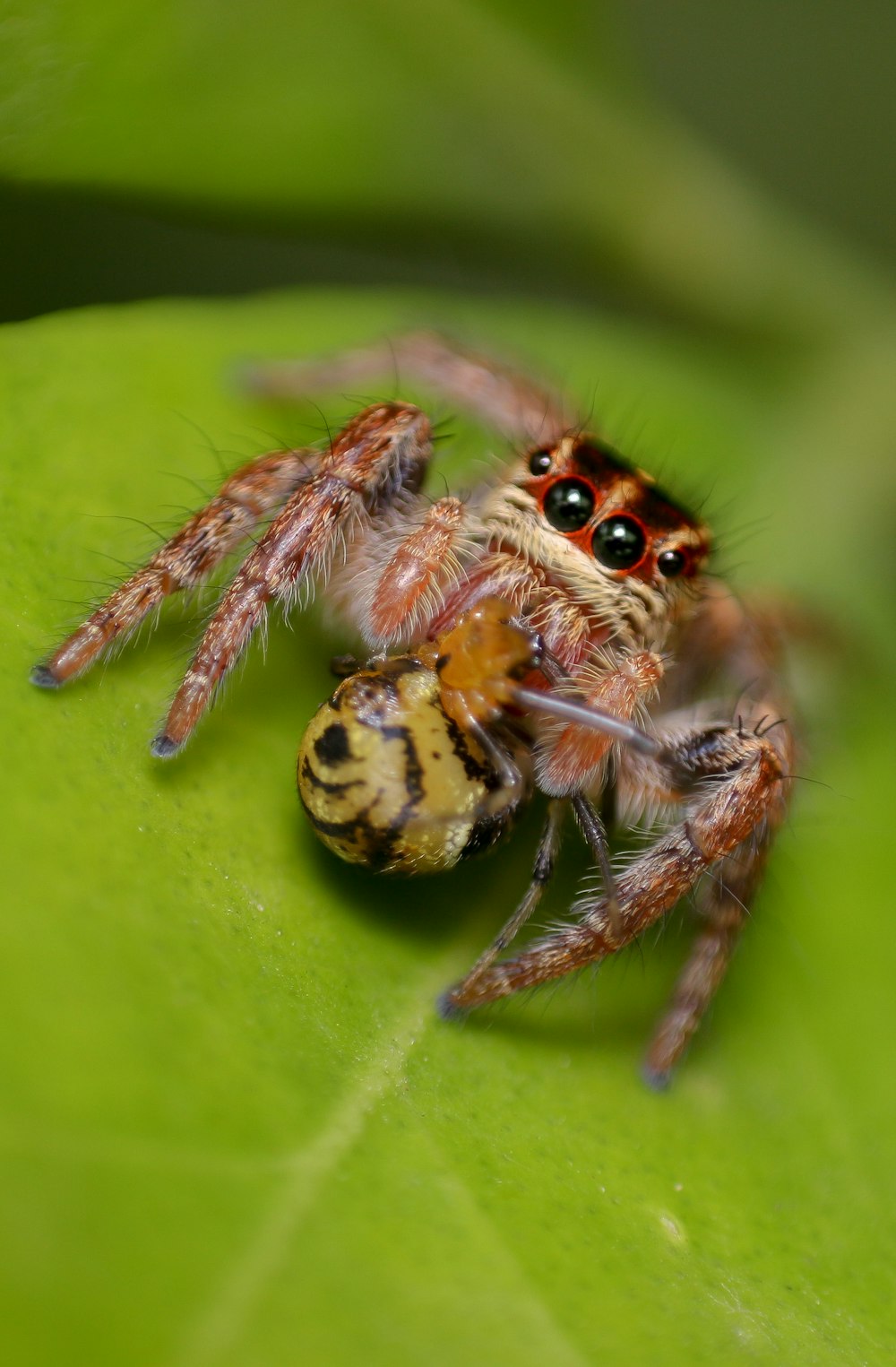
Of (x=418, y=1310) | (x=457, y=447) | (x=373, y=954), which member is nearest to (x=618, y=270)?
(x=457, y=447)

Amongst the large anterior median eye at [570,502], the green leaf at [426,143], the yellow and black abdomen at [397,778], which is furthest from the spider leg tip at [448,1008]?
the green leaf at [426,143]

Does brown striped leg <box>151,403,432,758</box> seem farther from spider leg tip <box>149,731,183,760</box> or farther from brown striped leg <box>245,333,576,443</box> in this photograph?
brown striped leg <box>245,333,576,443</box>

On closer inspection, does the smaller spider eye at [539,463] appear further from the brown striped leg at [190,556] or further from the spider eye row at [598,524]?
the brown striped leg at [190,556]

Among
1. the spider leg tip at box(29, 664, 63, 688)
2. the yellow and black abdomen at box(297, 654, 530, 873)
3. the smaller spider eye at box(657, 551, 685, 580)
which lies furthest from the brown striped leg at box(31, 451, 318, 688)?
the smaller spider eye at box(657, 551, 685, 580)

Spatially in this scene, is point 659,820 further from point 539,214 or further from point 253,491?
point 539,214

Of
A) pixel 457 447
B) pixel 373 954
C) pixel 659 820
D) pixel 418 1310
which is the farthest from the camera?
pixel 457 447
